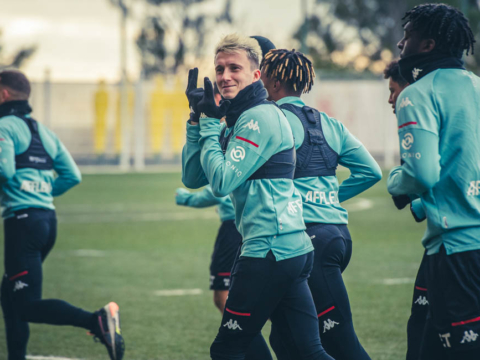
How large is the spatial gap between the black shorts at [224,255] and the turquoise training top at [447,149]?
2.45 metres

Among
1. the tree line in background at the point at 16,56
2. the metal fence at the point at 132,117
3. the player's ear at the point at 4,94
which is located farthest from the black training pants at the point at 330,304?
the tree line in background at the point at 16,56

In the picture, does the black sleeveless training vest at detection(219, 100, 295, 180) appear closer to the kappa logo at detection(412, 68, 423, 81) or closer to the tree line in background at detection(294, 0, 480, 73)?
the kappa logo at detection(412, 68, 423, 81)

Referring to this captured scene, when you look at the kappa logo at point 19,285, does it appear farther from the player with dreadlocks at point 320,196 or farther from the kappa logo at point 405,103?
the kappa logo at point 405,103

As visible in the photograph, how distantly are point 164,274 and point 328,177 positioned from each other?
545cm

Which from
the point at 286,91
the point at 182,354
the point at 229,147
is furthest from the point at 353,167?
the point at 182,354

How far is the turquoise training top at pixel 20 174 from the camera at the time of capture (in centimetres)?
511

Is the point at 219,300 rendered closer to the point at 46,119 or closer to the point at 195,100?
the point at 195,100

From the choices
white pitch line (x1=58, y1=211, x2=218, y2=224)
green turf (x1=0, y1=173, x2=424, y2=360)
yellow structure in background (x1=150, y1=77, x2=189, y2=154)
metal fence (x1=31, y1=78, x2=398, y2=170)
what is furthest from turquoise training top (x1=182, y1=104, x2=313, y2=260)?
yellow structure in background (x1=150, y1=77, x2=189, y2=154)

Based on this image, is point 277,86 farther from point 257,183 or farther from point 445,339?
point 445,339

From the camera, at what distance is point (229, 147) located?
3.53 meters

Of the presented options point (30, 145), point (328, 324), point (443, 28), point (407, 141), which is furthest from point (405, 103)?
point (30, 145)

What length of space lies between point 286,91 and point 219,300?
2.22 meters

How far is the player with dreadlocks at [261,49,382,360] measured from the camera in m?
4.10

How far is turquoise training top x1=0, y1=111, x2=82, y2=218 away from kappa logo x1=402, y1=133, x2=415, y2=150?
9.69ft
